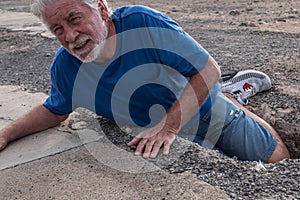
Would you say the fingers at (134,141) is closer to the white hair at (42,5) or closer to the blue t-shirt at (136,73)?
the blue t-shirt at (136,73)

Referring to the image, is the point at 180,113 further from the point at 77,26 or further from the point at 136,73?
the point at 77,26

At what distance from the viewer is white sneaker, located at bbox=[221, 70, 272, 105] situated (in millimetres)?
3414

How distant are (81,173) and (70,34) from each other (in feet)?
2.23

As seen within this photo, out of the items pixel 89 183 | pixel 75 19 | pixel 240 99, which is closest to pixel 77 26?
pixel 75 19

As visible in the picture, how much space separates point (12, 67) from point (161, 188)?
331 centimetres

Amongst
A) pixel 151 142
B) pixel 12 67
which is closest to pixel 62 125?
pixel 151 142

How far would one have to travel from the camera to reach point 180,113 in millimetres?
2467

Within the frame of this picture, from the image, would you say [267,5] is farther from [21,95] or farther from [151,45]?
[151,45]

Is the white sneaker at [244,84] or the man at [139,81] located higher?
the man at [139,81]

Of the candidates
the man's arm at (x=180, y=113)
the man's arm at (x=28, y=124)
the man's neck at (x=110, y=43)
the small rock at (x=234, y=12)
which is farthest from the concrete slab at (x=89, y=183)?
the small rock at (x=234, y=12)

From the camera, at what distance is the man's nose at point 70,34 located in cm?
235

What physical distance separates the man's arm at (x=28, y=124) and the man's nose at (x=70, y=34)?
62 cm

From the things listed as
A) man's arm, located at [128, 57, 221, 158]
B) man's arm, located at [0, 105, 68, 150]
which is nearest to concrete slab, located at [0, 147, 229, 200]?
man's arm, located at [128, 57, 221, 158]

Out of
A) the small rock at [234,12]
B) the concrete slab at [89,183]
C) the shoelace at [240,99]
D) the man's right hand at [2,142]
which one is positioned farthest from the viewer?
the small rock at [234,12]
